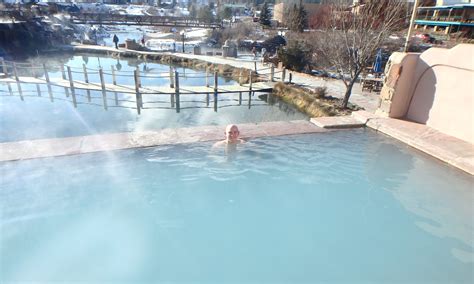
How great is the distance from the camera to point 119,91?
1320 centimetres

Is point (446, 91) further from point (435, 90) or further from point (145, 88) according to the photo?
point (145, 88)

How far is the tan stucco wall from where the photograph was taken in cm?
706

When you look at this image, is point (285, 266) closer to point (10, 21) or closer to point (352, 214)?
point (352, 214)

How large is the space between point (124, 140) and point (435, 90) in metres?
7.99

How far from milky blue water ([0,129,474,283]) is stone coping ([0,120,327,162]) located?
10.6 inches

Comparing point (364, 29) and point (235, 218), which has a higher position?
point (364, 29)

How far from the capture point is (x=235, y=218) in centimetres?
493

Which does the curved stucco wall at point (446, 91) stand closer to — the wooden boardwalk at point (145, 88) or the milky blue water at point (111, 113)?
the milky blue water at point (111, 113)

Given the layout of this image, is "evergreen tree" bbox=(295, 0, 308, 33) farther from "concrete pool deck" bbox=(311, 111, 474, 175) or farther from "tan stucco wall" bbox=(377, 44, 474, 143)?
"concrete pool deck" bbox=(311, 111, 474, 175)

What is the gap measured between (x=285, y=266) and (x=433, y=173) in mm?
4099

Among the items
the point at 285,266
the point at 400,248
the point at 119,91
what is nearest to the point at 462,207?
the point at 400,248

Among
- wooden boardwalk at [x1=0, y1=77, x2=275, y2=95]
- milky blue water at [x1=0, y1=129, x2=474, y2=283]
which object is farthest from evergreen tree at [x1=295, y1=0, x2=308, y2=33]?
milky blue water at [x1=0, y1=129, x2=474, y2=283]

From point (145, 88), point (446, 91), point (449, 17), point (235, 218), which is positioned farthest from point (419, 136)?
point (449, 17)

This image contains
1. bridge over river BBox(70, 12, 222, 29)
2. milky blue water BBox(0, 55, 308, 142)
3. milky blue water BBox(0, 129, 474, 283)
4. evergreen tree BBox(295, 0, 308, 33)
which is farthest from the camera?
bridge over river BBox(70, 12, 222, 29)
